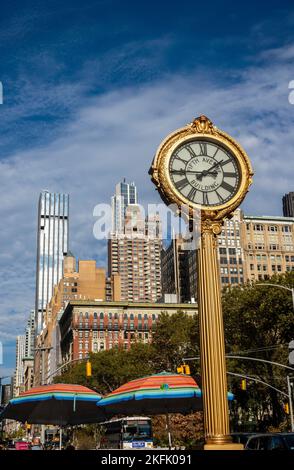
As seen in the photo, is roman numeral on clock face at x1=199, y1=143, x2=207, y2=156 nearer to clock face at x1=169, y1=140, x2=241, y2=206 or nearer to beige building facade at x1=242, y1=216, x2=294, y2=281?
clock face at x1=169, y1=140, x2=241, y2=206

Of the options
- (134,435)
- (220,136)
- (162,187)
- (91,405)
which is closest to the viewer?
(162,187)

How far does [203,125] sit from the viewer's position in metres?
14.3

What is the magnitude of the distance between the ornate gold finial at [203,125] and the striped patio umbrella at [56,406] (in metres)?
9.37

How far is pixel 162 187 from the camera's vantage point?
13.4m

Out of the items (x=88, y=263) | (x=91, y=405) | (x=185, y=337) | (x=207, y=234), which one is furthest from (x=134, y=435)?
(x=88, y=263)

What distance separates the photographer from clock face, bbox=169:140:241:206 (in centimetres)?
1369

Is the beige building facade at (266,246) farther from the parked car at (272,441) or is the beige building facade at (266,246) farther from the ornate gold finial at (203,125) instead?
the ornate gold finial at (203,125)

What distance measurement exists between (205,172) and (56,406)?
11.1 m

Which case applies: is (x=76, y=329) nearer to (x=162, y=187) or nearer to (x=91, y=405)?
(x=91, y=405)

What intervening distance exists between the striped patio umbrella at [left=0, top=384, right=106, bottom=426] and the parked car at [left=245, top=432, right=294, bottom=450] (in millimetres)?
5298

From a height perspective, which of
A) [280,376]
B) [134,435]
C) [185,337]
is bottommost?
[134,435]

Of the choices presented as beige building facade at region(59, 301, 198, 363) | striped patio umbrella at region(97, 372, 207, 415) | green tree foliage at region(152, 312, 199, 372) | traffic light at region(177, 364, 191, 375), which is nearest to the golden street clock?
striped patio umbrella at region(97, 372, 207, 415)

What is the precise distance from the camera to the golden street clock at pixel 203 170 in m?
13.6
